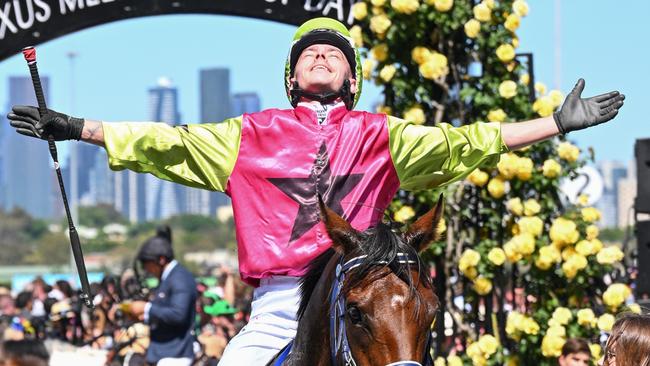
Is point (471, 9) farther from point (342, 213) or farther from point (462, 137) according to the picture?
point (342, 213)

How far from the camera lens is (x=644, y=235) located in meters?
8.40

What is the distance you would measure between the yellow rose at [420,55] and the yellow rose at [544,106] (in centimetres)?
71

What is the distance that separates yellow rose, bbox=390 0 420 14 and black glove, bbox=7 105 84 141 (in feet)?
10.4

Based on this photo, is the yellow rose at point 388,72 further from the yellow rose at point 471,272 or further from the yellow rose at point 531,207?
the yellow rose at point 471,272

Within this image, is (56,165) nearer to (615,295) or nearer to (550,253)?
(550,253)

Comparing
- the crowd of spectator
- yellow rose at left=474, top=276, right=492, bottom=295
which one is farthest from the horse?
the crowd of spectator

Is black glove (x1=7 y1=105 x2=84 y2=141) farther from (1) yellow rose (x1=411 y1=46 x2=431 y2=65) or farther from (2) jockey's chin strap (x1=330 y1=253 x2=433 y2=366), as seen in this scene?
(1) yellow rose (x1=411 y1=46 x2=431 y2=65)

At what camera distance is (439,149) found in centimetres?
502

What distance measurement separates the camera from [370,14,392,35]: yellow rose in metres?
7.52

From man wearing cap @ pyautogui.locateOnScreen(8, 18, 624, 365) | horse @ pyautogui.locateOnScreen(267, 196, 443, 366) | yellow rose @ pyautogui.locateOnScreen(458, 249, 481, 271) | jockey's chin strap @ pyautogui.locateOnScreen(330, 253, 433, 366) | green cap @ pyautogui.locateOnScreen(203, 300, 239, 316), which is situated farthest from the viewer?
green cap @ pyautogui.locateOnScreen(203, 300, 239, 316)

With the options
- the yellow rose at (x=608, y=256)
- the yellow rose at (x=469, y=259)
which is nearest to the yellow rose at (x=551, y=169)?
the yellow rose at (x=608, y=256)

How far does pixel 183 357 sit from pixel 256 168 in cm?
519

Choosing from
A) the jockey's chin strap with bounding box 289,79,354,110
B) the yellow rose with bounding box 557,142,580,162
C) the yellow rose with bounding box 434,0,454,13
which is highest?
the yellow rose with bounding box 434,0,454,13

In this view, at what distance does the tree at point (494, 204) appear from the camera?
24.2 ft
